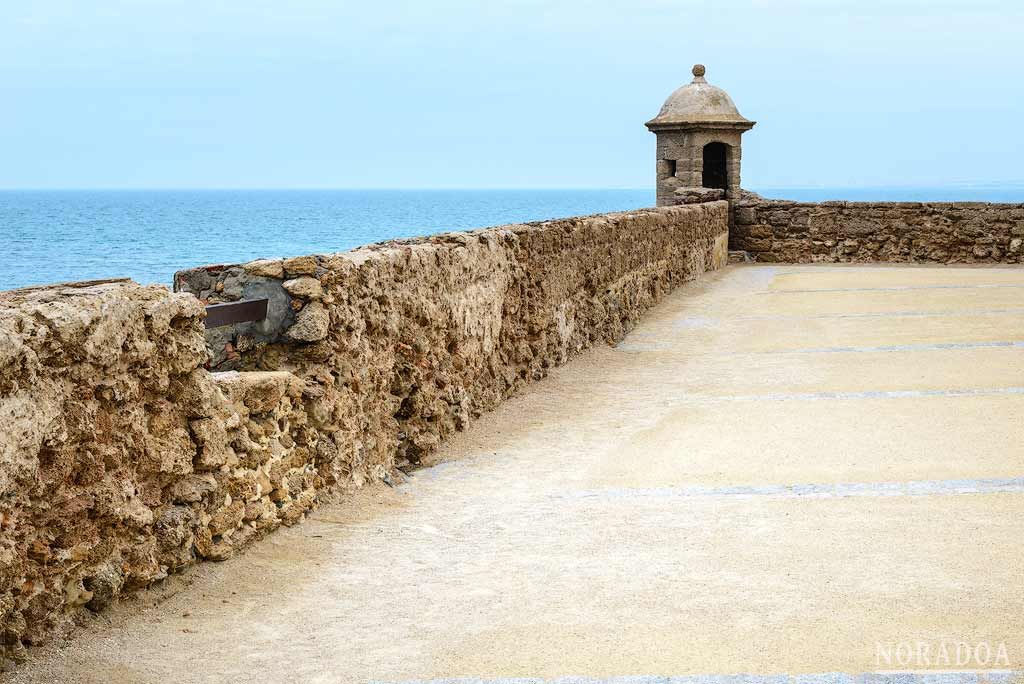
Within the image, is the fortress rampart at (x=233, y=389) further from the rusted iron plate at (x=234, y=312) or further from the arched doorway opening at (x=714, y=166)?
the arched doorway opening at (x=714, y=166)

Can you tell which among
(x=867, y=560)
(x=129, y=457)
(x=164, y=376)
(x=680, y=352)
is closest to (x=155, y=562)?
(x=129, y=457)

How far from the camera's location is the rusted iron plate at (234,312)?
500 cm

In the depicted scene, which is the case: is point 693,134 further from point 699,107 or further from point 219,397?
point 219,397

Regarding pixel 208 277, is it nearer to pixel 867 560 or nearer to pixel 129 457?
pixel 129 457

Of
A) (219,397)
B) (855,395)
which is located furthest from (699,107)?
(219,397)

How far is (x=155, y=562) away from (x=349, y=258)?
7.01 ft

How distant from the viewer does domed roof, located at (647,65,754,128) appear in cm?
2247

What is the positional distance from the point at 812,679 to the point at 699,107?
20316 mm

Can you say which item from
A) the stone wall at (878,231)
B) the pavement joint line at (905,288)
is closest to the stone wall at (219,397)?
the pavement joint line at (905,288)

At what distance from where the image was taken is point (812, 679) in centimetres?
344

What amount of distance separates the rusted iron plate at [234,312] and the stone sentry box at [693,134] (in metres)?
17.4

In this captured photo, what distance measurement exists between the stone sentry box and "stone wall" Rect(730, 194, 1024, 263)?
977 mm

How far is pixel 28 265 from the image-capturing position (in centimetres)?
4716

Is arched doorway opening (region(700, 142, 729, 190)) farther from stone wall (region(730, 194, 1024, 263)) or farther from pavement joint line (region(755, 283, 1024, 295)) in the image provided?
pavement joint line (region(755, 283, 1024, 295))
